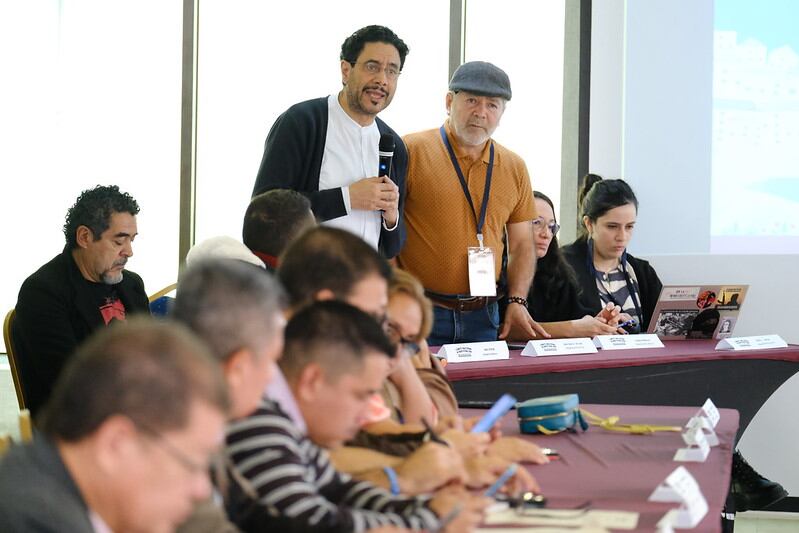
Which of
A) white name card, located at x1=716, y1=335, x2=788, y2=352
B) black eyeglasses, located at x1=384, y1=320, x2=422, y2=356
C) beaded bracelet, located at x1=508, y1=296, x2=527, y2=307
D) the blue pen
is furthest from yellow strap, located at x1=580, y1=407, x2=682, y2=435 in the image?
beaded bracelet, located at x1=508, y1=296, x2=527, y2=307

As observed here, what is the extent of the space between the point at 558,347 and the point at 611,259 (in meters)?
0.99

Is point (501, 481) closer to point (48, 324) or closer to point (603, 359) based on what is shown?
point (603, 359)

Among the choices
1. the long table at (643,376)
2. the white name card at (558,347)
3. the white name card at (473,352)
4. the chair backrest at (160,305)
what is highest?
the chair backrest at (160,305)

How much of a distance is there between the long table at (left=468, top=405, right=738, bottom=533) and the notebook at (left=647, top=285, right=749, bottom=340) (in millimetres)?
1481

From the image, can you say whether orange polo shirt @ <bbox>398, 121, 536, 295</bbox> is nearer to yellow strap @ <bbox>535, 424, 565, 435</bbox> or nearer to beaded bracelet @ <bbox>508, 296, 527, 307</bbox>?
beaded bracelet @ <bbox>508, 296, 527, 307</bbox>

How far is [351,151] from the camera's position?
11.7ft

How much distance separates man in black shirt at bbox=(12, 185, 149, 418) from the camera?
3.42m

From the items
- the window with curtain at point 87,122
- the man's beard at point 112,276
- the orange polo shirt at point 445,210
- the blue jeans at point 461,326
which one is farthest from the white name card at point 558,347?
the window with curtain at point 87,122

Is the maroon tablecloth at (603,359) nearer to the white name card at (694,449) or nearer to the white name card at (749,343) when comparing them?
the white name card at (749,343)

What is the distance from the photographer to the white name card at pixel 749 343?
151 inches

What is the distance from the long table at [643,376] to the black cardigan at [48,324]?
126 cm

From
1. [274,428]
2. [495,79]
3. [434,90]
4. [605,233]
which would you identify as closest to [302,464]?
[274,428]

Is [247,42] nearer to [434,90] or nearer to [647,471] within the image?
[434,90]

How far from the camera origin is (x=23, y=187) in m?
5.93
